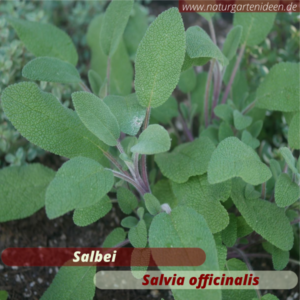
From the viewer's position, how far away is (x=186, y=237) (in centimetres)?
77

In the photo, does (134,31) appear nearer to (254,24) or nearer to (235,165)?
(254,24)

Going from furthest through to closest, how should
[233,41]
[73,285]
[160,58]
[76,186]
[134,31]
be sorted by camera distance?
[134,31], [233,41], [73,285], [160,58], [76,186]

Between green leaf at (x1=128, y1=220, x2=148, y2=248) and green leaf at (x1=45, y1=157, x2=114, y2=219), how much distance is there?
0.54 feet

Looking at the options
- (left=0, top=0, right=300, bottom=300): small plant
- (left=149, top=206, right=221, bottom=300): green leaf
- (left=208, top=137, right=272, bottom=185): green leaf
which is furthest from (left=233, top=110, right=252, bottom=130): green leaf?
(left=149, top=206, right=221, bottom=300): green leaf

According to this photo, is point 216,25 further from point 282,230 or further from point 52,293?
point 52,293

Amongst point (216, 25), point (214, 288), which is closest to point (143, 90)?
point (214, 288)

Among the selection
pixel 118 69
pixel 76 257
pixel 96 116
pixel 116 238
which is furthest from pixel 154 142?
pixel 118 69

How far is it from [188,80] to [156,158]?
1.17 ft

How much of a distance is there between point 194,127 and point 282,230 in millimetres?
673

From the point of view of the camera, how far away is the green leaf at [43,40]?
1146mm

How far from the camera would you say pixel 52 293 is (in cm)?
95

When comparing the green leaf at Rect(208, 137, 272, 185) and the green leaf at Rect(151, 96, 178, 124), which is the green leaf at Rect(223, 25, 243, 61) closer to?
Answer: the green leaf at Rect(151, 96, 178, 124)

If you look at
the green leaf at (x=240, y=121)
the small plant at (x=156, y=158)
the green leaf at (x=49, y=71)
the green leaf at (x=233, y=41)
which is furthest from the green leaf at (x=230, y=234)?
the green leaf at (x=49, y=71)

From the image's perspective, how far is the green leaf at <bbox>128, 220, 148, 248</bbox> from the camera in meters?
0.87
